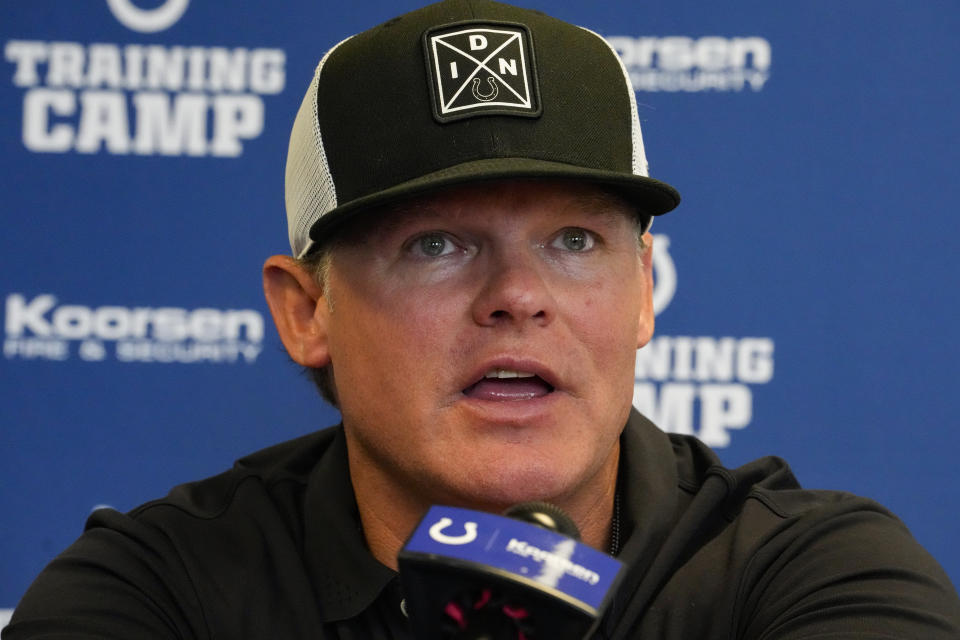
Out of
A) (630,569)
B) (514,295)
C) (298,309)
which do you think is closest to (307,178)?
(298,309)

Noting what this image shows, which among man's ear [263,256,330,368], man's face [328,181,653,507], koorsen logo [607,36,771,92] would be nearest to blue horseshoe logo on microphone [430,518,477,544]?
man's face [328,181,653,507]

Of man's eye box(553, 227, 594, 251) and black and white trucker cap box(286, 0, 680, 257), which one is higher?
black and white trucker cap box(286, 0, 680, 257)

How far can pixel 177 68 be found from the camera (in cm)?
197

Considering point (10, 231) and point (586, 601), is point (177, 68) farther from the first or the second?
point (586, 601)

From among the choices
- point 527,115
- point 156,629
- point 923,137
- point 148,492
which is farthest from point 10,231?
point 923,137

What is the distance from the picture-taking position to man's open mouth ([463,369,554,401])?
1.18 metres

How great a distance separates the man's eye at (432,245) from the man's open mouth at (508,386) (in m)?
0.14

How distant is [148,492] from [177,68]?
701mm

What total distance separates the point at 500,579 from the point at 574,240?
0.62 meters

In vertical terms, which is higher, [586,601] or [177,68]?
[177,68]

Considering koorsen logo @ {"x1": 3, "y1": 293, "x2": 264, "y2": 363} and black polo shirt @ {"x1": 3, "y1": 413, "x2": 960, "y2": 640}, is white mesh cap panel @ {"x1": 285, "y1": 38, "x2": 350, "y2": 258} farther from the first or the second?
koorsen logo @ {"x1": 3, "y1": 293, "x2": 264, "y2": 363}

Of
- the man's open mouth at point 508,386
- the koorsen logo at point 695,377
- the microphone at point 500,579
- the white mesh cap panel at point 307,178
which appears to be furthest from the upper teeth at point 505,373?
the koorsen logo at point 695,377

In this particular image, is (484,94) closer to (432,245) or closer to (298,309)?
(432,245)

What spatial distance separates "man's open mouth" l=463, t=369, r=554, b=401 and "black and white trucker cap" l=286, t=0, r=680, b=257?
20 cm
